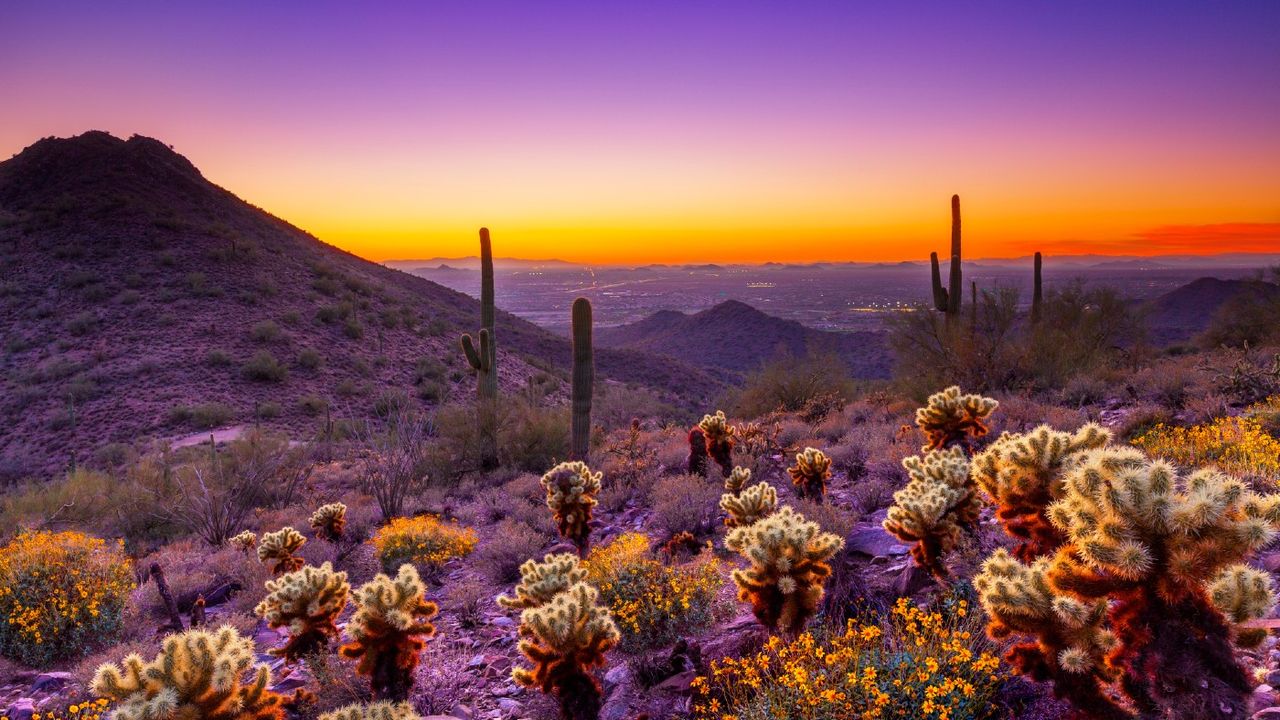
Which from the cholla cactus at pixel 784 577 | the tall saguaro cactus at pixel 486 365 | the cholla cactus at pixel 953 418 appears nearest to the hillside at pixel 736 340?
the tall saguaro cactus at pixel 486 365

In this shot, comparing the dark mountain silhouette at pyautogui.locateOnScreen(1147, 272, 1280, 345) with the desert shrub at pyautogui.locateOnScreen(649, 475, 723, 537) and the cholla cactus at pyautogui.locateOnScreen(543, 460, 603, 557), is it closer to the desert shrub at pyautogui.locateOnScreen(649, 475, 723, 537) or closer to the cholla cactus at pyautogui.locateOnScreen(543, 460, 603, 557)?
the desert shrub at pyautogui.locateOnScreen(649, 475, 723, 537)

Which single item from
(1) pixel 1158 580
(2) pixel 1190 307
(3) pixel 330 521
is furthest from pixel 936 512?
(2) pixel 1190 307

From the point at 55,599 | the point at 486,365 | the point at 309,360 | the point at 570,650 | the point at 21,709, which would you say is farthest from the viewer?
the point at 309,360

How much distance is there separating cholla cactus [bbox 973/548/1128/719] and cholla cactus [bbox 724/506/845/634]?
1092 millimetres

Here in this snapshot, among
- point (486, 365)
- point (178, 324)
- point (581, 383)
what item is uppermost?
point (178, 324)

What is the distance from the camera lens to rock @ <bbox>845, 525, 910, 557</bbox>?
5.81 meters

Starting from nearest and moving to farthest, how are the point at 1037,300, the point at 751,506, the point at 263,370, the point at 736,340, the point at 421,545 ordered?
the point at 751,506
the point at 421,545
the point at 1037,300
the point at 263,370
the point at 736,340

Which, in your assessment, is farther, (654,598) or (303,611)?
(654,598)

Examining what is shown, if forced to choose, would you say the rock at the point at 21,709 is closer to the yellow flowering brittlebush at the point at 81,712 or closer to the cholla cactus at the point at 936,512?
the yellow flowering brittlebush at the point at 81,712

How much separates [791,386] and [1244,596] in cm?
1768

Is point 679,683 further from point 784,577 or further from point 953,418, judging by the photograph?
point 953,418

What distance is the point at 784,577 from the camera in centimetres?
422

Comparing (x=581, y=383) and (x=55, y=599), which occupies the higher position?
(x=581, y=383)

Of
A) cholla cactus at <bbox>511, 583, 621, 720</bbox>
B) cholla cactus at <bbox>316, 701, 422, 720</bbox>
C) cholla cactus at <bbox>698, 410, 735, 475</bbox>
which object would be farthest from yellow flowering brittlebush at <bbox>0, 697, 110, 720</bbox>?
cholla cactus at <bbox>698, 410, 735, 475</bbox>
